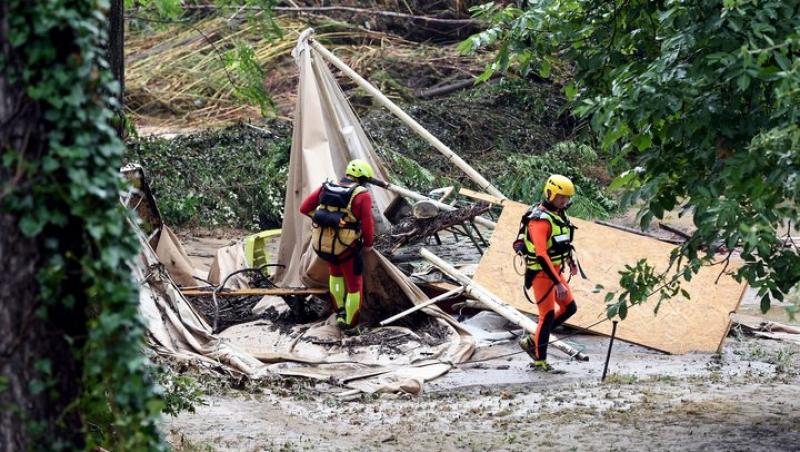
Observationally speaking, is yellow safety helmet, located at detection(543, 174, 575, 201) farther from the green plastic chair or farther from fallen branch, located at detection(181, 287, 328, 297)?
the green plastic chair

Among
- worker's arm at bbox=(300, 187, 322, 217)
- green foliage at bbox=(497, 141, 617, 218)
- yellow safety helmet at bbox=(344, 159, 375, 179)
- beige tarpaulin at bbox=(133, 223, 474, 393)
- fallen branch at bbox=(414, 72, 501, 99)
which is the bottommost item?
beige tarpaulin at bbox=(133, 223, 474, 393)

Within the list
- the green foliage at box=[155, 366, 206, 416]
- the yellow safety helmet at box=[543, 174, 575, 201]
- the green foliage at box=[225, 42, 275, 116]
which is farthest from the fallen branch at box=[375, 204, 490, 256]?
the green foliage at box=[155, 366, 206, 416]

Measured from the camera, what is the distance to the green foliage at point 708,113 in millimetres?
5637

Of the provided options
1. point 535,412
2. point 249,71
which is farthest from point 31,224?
point 249,71

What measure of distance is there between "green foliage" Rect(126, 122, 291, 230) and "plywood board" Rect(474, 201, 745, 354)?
5567mm

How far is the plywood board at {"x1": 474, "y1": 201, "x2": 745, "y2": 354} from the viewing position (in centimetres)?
1038

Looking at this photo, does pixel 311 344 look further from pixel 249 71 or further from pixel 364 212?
pixel 249 71

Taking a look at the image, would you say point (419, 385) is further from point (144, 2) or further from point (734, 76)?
point (144, 2)

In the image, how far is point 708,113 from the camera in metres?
6.16

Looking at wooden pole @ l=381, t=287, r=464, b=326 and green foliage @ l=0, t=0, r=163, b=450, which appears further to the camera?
wooden pole @ l=381, t=287, r=464, b=326

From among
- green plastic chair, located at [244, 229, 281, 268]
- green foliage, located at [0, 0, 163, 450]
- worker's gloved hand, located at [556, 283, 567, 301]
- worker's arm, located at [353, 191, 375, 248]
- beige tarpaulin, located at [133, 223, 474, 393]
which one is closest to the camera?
green foliage, located at [0, 0, 163, 450]

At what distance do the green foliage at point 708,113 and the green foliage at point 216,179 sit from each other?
9016 mm

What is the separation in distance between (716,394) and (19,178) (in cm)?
626

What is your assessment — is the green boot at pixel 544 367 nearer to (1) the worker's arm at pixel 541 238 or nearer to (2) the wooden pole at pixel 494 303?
(2) the wooden pole at pixel 494 303
